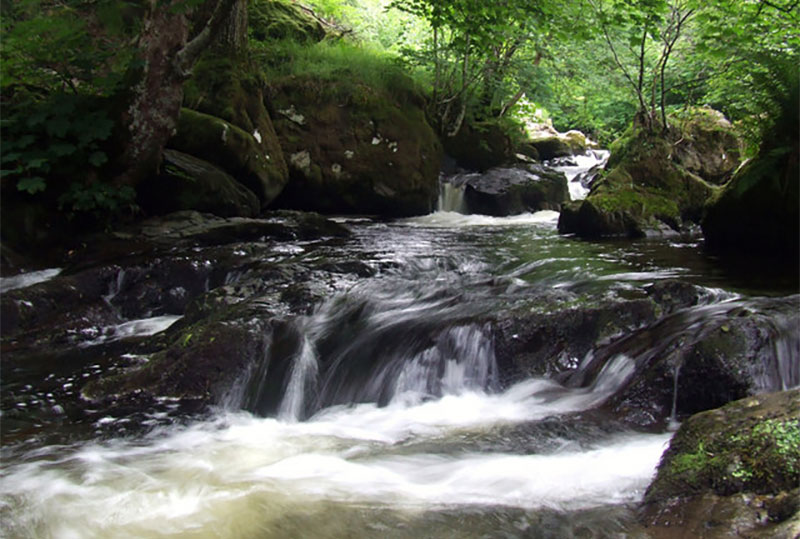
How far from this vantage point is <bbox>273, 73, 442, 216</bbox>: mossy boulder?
10.6m

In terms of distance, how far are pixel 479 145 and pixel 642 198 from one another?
16.5 ft

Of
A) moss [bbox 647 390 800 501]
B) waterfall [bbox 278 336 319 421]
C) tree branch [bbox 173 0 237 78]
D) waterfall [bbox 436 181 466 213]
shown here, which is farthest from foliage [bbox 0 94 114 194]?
waterfall [bbox 436 181 466 213]

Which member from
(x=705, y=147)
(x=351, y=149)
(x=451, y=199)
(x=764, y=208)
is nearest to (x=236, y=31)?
(x=351, y=149)

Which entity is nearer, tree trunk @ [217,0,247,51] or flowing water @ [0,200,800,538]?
flowing water @ [0,200,800,538]

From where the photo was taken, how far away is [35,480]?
292 cm

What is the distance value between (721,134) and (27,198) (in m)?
11.0

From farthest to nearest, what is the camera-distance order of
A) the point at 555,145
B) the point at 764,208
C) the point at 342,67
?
the point at 555,145
the point at 342,67
the point at 764,208

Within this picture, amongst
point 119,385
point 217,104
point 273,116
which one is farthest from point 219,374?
point 273,116

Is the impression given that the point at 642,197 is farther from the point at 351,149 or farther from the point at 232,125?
the point at 232,125

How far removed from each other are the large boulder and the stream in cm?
648

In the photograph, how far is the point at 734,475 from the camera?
2213 mm

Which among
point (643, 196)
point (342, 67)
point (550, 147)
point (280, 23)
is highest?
point (280, 23)

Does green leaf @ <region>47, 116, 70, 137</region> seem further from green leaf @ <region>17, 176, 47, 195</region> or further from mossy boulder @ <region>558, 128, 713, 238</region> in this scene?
mossy boulder @ <region>558, 128, 713, 238</region>

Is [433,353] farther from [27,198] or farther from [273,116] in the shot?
[273,116]
